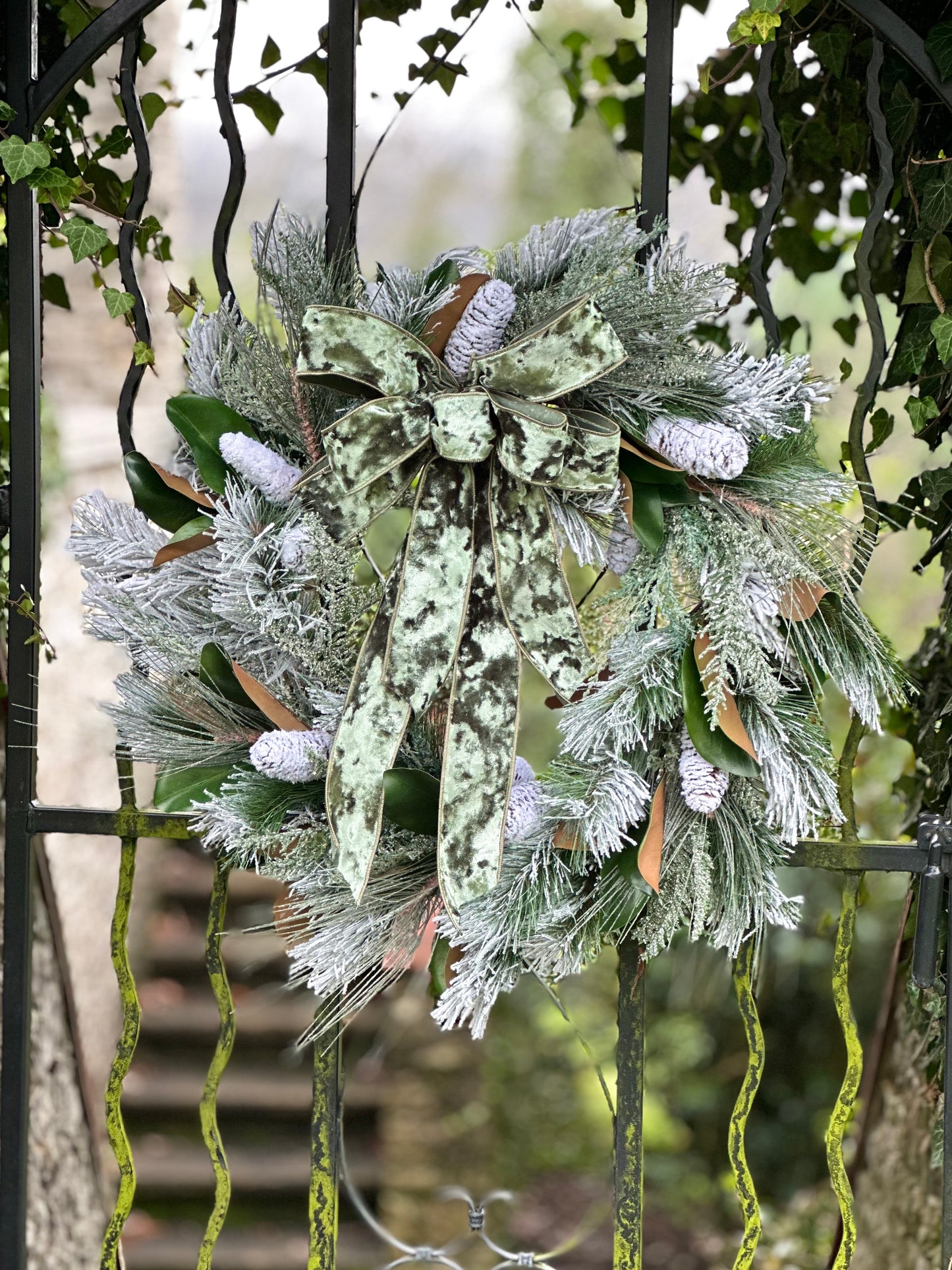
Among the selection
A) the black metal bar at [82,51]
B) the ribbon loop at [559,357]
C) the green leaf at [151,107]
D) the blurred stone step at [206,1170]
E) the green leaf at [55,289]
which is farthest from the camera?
the blurred stone step at [206,1170]

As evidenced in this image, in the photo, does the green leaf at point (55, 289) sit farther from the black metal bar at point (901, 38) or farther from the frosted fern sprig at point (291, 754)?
the black metal bar at point (901, 38)

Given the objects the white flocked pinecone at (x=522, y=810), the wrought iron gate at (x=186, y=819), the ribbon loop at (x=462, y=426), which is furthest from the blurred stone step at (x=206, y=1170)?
the ribbon loop at (x=462, y=426)

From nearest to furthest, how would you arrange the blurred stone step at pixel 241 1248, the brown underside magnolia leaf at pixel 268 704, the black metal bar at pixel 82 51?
the brown underside magnolia leaf at pixel 268 704, the black metal bar at pixel 82 51, the blurred stone step at pixel 241 1248

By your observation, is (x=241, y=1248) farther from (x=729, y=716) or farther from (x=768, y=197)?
(x=768, y=197)

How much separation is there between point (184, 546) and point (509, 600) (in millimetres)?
278

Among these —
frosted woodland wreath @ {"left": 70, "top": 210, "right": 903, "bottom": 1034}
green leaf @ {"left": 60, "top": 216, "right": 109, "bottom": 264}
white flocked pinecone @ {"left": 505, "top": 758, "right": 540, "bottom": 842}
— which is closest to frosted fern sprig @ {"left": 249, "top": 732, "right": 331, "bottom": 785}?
frosted woodland wreath @ {"left": 70, "top": 210, "right": 903, "bottom": 1034}

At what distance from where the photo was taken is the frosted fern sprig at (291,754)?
81 centimetres

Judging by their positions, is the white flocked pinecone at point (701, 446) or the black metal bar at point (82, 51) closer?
the white flocked pinecone at point (701, 446)

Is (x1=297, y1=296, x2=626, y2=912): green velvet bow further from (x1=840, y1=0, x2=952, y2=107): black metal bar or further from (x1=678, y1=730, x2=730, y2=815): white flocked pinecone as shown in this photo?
(x1=840, y1=0, x2=952, y2=107): black metal bar

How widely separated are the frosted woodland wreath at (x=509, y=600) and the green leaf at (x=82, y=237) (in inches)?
7.2

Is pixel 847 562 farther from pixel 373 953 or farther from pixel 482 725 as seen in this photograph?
pixel 373 953

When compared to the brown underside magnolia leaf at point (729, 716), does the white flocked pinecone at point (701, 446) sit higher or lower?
higher

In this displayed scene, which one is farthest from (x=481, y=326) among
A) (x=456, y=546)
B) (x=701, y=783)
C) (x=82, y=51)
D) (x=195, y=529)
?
(x=82, y=51)

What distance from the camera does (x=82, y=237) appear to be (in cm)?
95
